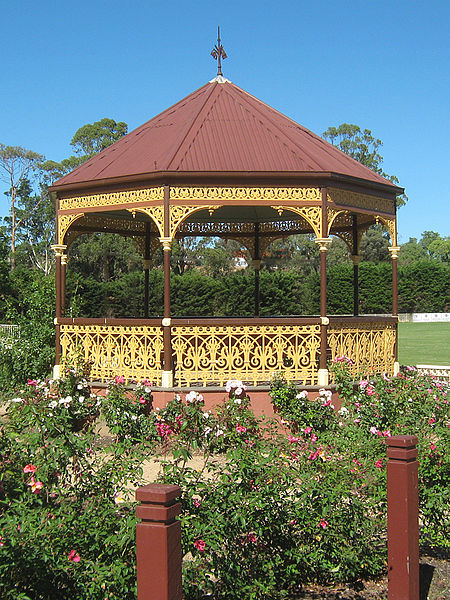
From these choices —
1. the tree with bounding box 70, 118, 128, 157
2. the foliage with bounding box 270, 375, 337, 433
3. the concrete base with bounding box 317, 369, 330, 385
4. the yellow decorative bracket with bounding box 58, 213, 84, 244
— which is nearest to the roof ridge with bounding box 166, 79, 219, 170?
the yellow decorative bracket with bounding box 58, 213, 84, 244

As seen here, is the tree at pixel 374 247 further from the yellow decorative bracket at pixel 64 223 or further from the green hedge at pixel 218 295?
the yellow decorative bracket at pixel 64 223

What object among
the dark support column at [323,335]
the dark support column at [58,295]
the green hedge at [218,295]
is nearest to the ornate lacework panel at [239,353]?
the dark support column at [323,335]

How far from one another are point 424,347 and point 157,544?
23076mm

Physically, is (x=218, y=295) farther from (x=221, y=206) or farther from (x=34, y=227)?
(x=34, y=227)

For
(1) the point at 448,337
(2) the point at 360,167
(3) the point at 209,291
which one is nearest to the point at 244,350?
(2) the point at 360,167

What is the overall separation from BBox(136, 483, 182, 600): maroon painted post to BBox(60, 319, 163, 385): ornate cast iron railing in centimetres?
732

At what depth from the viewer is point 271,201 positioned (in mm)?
10438

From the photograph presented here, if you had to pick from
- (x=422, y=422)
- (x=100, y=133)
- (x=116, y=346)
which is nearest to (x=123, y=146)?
(x=116, y=346)

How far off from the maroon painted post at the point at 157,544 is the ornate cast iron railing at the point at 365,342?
7.65 m

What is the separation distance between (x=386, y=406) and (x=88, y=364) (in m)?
5.21

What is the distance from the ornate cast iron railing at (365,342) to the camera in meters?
10.8

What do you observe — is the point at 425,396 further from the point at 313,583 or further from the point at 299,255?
the point at 299,255

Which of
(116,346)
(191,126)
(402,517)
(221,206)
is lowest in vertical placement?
(402,517)

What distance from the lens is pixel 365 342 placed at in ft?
37.2
